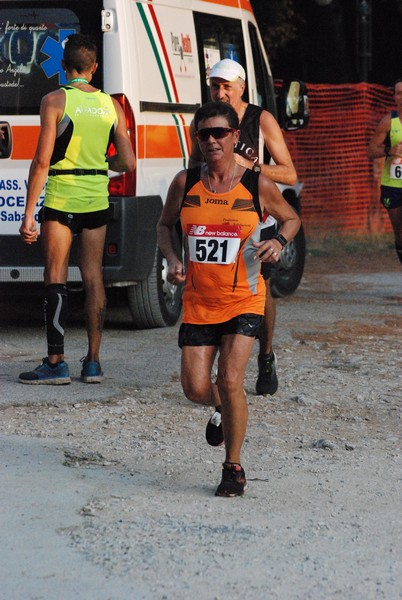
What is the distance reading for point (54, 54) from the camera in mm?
8977

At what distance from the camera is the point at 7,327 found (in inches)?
410

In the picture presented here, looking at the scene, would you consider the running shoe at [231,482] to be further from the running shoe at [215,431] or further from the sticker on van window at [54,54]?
the sticker on van window at [54,54]

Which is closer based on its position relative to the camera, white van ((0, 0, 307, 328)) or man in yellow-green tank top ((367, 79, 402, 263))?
white van ((0, 0, 307, 328))

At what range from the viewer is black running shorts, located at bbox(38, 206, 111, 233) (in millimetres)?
7871

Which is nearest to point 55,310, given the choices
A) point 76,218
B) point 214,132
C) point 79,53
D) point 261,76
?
point 76,218

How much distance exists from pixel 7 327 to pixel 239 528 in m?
5.70

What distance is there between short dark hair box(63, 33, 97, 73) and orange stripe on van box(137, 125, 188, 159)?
1351 millimetres

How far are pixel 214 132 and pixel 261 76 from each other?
18.0 feet

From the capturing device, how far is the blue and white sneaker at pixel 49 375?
7828 mm

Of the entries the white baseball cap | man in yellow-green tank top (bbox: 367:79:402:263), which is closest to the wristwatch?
the white baseball cap

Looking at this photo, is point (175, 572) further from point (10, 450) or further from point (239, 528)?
point (10, 450)

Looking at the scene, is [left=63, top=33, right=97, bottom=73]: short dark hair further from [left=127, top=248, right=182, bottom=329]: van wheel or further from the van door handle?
[left=127, top=248, right=182, bottom=329]: van wheel

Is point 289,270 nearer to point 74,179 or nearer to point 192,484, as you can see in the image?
point 74,179

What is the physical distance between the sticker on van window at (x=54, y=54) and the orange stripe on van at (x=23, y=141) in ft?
1.20
